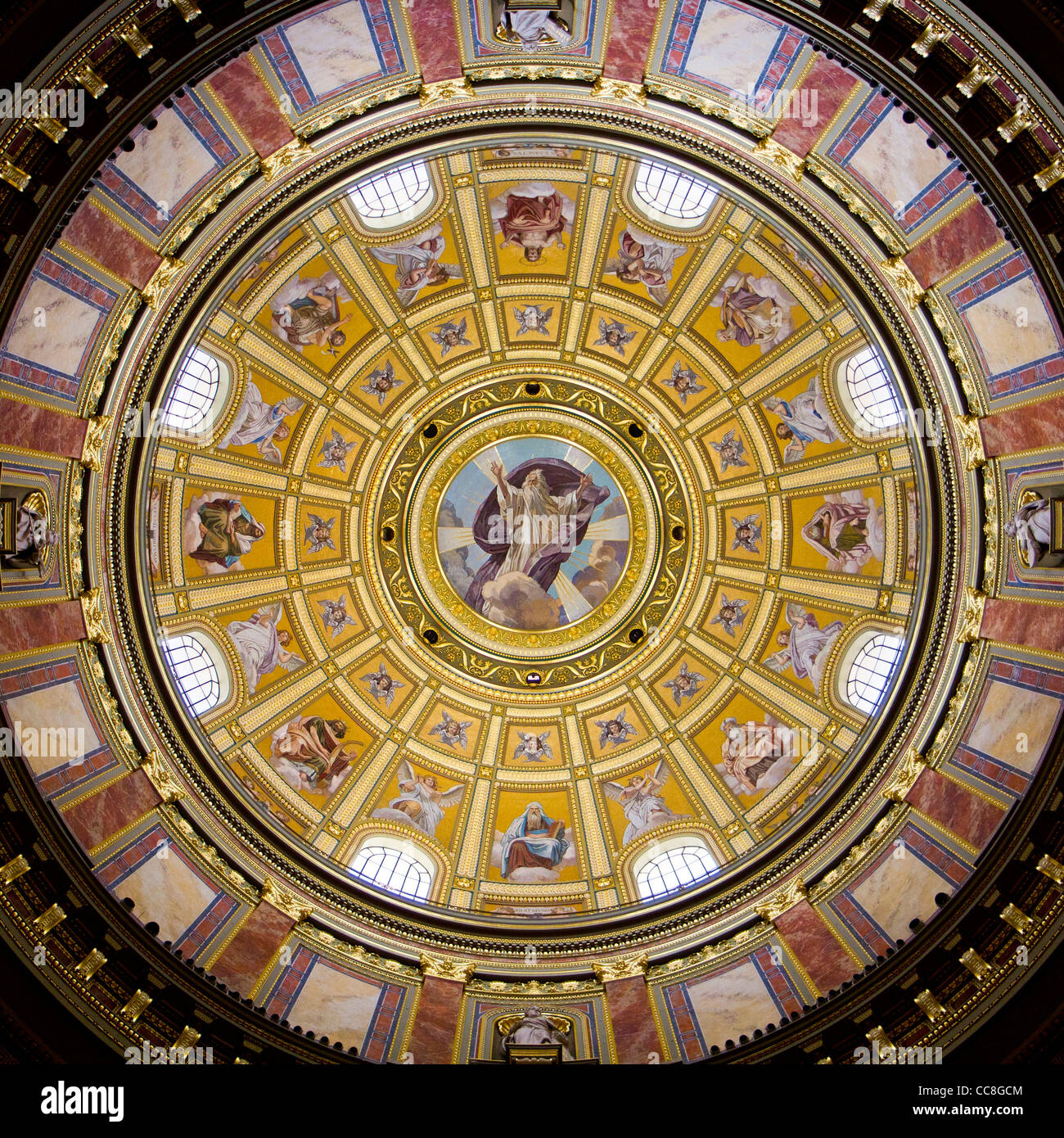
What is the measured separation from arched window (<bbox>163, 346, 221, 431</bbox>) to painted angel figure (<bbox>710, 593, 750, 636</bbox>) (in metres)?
13.9

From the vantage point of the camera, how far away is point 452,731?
25.9m

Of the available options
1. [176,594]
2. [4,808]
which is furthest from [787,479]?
[4,808]

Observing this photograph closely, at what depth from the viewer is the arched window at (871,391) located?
21500mm

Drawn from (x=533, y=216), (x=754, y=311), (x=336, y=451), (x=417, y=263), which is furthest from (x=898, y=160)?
(x=336, y=451)

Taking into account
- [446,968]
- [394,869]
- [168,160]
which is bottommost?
[446,968]

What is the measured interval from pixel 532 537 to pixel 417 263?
7.96 meters

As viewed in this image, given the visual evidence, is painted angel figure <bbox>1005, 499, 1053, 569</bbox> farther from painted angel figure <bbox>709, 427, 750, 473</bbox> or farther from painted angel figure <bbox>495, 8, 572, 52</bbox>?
painted angel figure <bbox>495, 8, 572, 52</bbox>

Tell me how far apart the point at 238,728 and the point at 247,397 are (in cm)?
800

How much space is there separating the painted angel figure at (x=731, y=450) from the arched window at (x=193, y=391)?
12609mm

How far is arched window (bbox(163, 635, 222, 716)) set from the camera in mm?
22036

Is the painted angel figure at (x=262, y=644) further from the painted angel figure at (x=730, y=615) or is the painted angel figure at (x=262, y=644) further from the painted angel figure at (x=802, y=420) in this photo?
the painted angel figure at (x=802, y=420)

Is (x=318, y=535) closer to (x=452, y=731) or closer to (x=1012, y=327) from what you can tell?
(x=452, y=731)

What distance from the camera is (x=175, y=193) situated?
17062mm

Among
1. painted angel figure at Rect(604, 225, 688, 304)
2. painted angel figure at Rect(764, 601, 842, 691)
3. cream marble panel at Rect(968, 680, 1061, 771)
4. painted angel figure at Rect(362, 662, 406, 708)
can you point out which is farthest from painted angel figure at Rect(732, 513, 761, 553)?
painted angel figure at Rect(362, 662, 406, 708)
